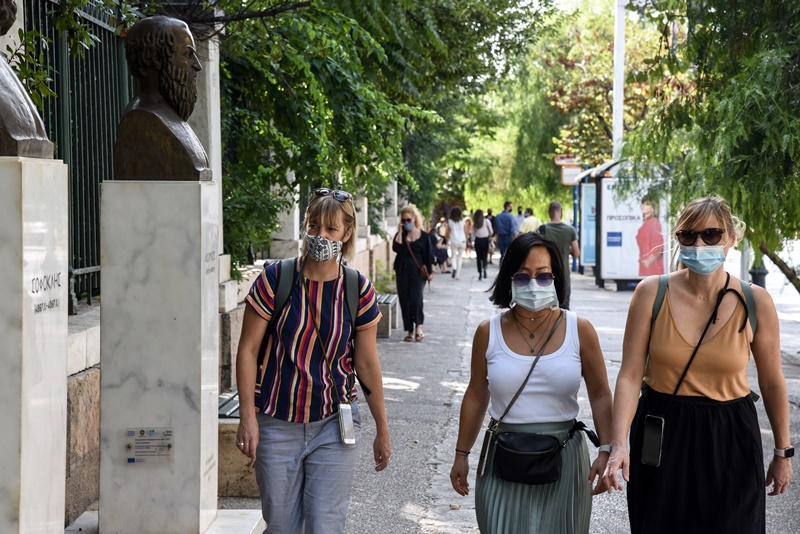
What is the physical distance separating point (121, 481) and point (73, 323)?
4.98 feet

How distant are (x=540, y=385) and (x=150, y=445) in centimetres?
187

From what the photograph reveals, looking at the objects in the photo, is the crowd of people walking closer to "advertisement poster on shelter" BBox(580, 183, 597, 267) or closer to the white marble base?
the white marble base

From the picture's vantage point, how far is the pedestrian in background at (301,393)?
14.1ft

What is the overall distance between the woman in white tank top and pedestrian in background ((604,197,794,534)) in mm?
145

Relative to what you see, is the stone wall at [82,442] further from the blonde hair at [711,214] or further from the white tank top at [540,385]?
the blonde hair at [711,214]

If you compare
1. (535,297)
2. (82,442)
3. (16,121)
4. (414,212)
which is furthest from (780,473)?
(414,212)

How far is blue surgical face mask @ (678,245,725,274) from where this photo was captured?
Answer: 420 centimetres

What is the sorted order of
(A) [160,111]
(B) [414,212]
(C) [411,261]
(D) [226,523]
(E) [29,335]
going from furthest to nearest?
(C) [411,261] → (B) [414,212] → (D) [226,523] → (A) [160,111] → (E) [29,335]

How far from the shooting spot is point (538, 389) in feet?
13.2

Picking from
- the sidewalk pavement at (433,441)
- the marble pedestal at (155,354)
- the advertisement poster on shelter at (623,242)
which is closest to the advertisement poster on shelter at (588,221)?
the advertisement poster on shelter at (623,242)

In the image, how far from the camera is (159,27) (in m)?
5.14

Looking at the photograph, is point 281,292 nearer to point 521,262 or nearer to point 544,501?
point 521,262

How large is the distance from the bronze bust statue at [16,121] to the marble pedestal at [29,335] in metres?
0.06

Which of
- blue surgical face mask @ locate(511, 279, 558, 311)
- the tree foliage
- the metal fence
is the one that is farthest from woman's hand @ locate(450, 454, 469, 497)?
the tree foliage
